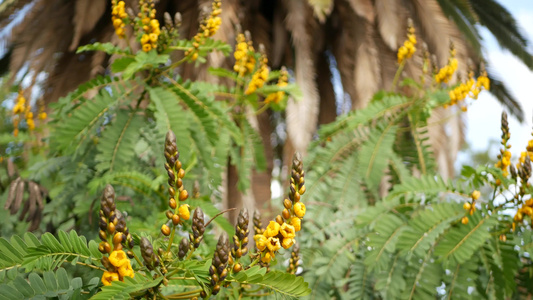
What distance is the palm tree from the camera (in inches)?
167

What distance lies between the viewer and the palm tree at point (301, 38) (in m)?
4.23

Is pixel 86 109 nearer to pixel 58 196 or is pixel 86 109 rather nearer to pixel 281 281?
pixel 58 196

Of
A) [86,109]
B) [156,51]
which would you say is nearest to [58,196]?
[86,109]

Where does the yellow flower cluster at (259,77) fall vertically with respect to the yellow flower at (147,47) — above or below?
below

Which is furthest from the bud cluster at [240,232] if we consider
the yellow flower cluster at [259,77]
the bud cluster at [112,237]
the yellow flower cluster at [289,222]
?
the yellow flower cluster at [259,77]

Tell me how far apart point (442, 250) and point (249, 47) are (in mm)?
1048

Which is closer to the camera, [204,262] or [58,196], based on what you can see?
[204,262]

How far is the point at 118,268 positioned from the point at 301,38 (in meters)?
3.85

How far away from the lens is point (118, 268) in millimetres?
765

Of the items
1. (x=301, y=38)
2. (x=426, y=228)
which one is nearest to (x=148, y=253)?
(x=426, y=228)

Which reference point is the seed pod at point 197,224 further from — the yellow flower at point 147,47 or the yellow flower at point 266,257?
the yellow flower at point 147,47

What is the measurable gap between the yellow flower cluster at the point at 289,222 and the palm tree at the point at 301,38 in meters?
3.08

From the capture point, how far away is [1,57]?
17.5ft

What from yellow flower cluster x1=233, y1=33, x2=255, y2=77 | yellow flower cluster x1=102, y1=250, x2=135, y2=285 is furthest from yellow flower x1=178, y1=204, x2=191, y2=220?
yellow flower cluster x1=233, y1=33, x2=255, y2=77
